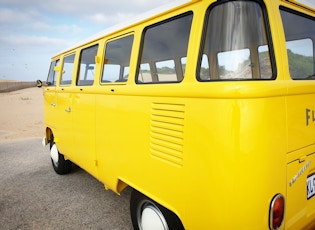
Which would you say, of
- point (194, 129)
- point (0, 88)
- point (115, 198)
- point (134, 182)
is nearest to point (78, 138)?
point (115, 198)

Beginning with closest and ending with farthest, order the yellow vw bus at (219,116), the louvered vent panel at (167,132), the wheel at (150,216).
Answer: the yellow vw bus at (219,116) → the louvered vent panel at (167,132) → the wheel at (150,216)

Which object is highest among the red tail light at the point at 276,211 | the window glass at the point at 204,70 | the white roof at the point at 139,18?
the white roof at the point at 139,18

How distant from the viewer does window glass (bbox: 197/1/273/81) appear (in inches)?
67.3

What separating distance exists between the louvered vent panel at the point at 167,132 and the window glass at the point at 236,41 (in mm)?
348

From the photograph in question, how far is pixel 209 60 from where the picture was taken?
5.93ft

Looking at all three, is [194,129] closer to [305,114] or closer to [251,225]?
[251,225]

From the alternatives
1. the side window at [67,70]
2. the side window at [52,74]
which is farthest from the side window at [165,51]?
the side window at [52,74]

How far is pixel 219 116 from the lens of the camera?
1624mm

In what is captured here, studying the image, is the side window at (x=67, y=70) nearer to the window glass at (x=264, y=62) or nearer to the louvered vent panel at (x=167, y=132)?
the louvered vent panel at (x=167, y=132)

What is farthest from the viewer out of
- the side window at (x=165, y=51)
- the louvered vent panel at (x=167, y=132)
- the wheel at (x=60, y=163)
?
the wheel at (x=60, y=163)

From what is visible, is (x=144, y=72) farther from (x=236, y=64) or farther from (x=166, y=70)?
(x=236, y=64)

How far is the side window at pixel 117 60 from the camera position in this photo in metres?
2.66

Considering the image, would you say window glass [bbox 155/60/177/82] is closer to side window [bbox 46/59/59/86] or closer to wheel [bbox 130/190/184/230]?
wheel [bbox 130/190/184/230]

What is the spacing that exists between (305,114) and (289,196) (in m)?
0.62
